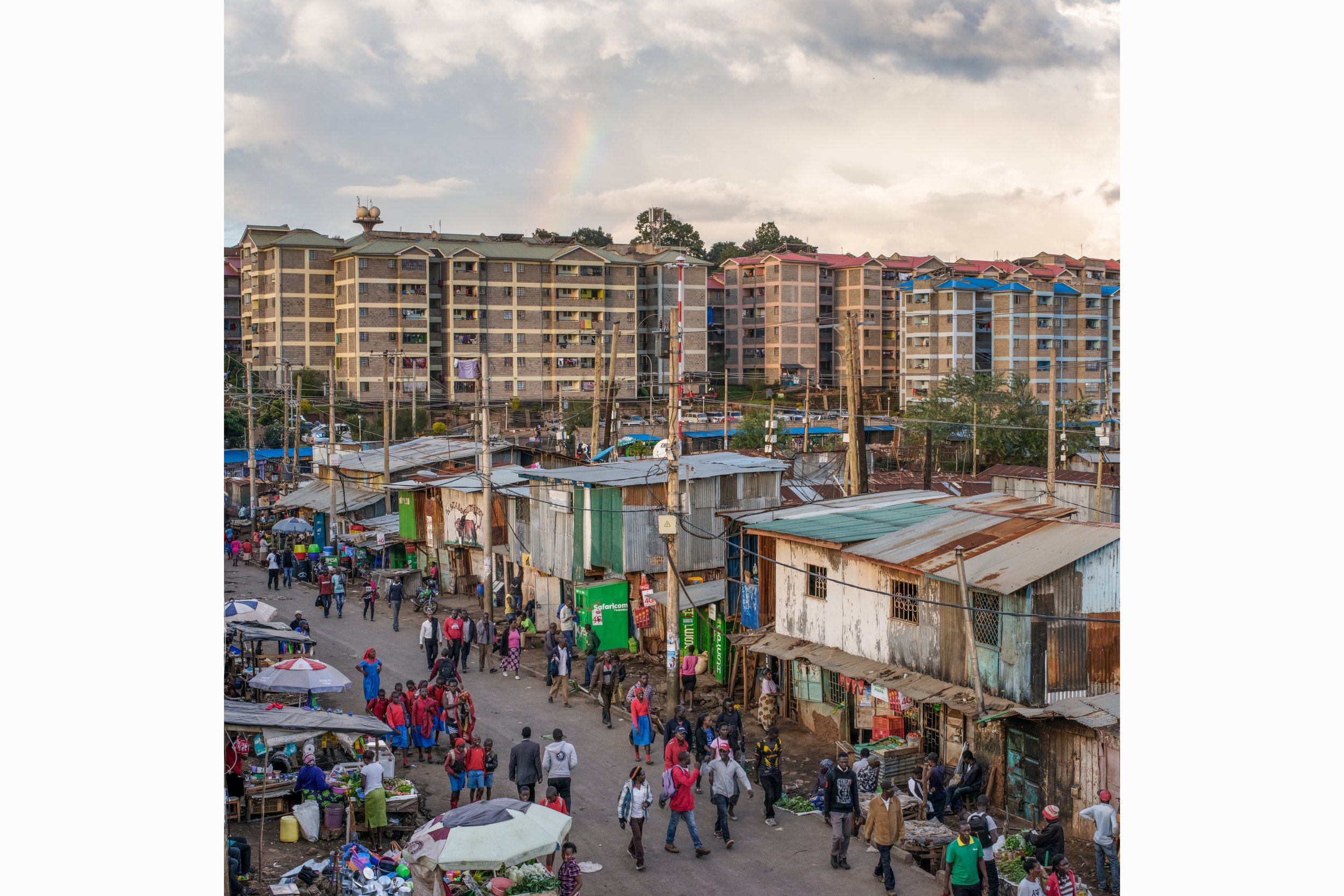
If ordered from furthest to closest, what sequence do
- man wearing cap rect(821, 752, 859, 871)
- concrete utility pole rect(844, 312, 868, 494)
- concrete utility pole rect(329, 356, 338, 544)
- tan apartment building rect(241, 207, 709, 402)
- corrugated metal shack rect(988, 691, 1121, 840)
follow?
tan apartment building rect(241, 207, 709, 402), concrete utility pole rect(329, 356, 338, 544), concrete utility pole rect(844, 312, 868, 494), corrugated metal shack rect(988, 691, 1121, 840), man wearing cap rect(821, 752, 859, 871)

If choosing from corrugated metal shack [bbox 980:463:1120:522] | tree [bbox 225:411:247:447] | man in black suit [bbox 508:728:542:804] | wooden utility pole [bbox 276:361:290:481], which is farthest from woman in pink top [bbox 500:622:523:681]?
tree [bbox 225:411:247:447]

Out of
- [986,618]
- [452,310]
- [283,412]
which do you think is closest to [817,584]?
[986,618]

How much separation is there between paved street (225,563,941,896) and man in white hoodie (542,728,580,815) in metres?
0.59

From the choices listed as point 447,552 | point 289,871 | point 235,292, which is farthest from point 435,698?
point 235,292

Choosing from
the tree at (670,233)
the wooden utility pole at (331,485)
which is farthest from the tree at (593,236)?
the wooden utility pole at (331,485)

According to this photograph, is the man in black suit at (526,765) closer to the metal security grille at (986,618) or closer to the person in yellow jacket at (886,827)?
the person in yellow jacket at (886,827)

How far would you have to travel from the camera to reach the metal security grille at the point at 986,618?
15.0m

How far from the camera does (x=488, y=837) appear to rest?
10.8m

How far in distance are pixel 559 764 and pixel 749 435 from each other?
4648 centimetres

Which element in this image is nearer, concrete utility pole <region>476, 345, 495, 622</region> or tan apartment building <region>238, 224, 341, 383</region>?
concrete utility pole <region>476, 345, 495, 622</region>

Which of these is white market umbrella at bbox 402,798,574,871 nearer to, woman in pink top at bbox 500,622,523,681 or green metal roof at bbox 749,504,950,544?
green metal roof at bbox 749,504,950,544

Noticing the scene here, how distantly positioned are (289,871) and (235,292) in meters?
89.2

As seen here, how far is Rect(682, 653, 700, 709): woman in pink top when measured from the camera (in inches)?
794

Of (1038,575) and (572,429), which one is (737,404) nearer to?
(572,429)
